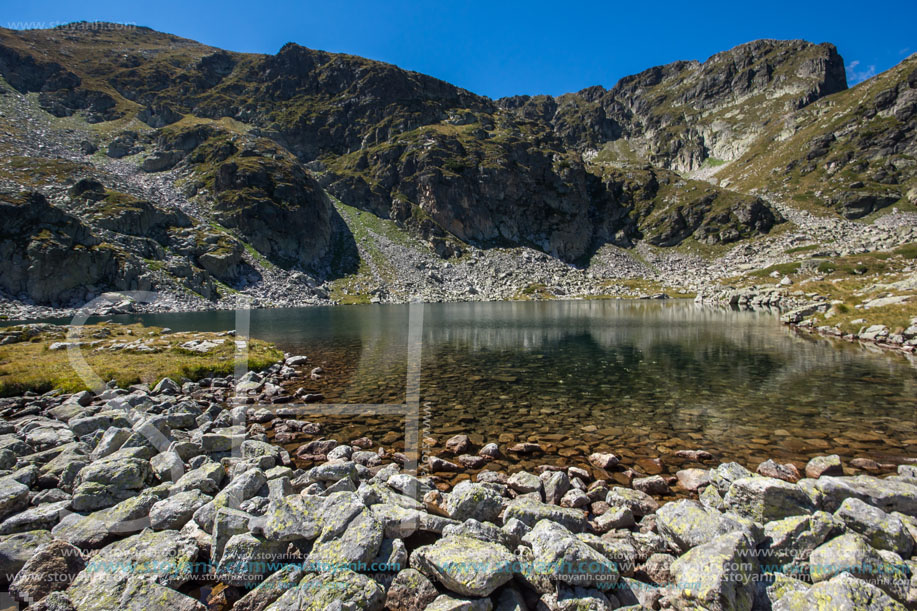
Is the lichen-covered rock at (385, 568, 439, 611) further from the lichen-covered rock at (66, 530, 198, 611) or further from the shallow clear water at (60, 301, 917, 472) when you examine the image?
the shallow clear water at (60, 301, 917, 472)

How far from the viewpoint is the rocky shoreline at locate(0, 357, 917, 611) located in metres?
5.47

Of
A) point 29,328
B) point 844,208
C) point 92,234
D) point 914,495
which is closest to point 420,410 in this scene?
point 914,495

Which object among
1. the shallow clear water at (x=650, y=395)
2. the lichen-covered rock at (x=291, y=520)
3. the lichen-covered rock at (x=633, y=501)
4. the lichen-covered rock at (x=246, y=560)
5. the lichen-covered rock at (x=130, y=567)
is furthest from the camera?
the shallow clear water at (x=650, y=395)

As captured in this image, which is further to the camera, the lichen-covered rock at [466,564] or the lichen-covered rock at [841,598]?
the lichen-covered rock at [466,564]

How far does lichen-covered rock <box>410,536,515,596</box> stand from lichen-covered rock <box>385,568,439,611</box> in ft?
0.62

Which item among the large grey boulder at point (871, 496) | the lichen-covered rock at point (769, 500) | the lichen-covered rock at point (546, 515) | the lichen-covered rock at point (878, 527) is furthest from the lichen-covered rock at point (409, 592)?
the large grey boulder at point (871, 496)

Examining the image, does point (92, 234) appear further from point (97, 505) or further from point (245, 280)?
point (97, 505)

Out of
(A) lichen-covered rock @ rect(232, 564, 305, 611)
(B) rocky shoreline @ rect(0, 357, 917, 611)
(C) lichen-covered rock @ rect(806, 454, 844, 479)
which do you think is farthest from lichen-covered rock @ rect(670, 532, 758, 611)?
(C) lichen-covered rock @ rect(806, 454, 844, 479)

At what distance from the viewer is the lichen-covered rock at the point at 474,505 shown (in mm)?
7809

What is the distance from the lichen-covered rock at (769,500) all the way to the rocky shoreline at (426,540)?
3 centimetres

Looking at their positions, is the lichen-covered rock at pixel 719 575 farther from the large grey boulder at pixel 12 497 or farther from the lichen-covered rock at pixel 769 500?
the large grey boulder at pixel 12 497

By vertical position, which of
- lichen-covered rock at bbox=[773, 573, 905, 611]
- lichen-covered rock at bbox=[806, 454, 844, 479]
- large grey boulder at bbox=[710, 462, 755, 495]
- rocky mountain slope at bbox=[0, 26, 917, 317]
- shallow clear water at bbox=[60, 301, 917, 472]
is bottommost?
shallow clear water at bbox=[60, 301, 917, 472]

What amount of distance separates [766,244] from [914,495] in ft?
632

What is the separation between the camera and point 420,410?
706 inches
